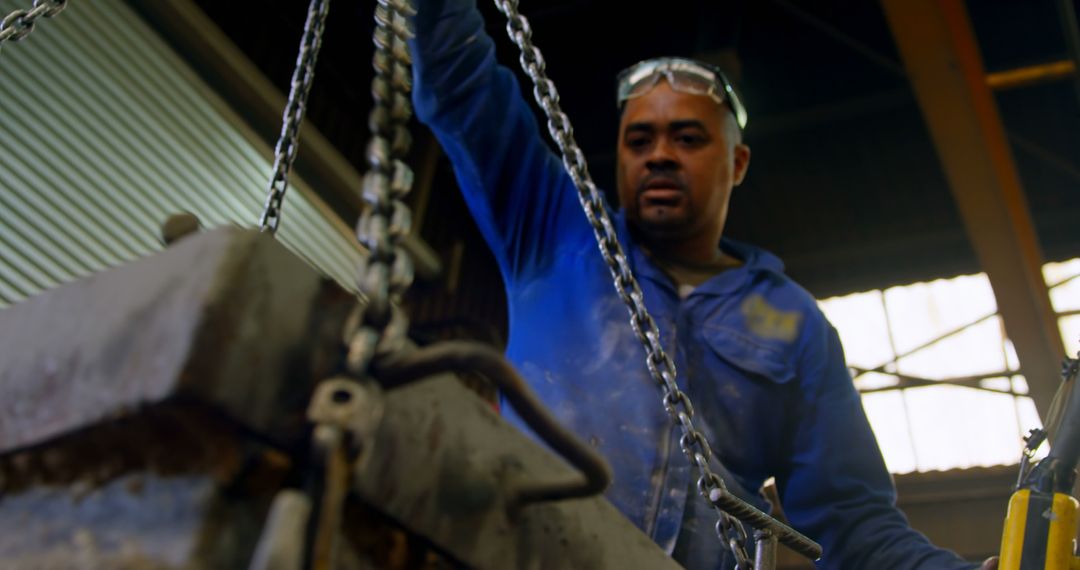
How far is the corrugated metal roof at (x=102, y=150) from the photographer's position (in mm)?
3428

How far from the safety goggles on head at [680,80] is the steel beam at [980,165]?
1548 millimetres

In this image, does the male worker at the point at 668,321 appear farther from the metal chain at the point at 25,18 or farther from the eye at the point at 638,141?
the metal chain at the point at 25,18

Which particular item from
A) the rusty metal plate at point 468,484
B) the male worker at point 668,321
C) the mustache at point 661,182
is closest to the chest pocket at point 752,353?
the male worker at point 668,321

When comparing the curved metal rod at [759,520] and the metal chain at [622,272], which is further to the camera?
the metal chain at [622,272]

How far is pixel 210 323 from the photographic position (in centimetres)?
61

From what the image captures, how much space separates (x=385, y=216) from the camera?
0.73 meters

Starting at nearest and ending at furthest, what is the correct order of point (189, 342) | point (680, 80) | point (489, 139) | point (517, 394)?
point (189, 342) → point (517, 394) → point (489, 139) → point (680, 80)

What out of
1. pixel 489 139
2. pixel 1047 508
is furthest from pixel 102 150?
pixel 1047 508

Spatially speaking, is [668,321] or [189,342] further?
[668,321]

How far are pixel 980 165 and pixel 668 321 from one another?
109 inches

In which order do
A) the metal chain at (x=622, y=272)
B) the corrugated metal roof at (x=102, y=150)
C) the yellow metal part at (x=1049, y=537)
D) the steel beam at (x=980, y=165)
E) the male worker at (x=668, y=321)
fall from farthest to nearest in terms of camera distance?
the steel beam at (x=980, y=165)
the corrugated metal roof at (x=102, y=150)
the male worker at (x=668, y=321)
the yellow metal part at (x=1049, y=537)
the metal chain at (x=622, y=272)

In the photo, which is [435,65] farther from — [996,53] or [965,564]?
[996,53]

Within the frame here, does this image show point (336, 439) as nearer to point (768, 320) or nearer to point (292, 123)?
point (292, 123)

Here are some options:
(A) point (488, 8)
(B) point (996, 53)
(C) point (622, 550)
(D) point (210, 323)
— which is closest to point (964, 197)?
(B) point (996, 53)
